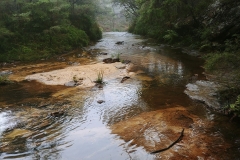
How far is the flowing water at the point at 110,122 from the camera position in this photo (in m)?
5.80

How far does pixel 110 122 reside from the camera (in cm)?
747

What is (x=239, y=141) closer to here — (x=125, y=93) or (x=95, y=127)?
(x=95, y=127)

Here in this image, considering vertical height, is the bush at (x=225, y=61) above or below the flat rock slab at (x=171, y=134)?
above

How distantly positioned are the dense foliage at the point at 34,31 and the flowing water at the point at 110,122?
20.4ft

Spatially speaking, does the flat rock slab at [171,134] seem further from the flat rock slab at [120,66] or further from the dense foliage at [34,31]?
the dense foliage at [34,31]

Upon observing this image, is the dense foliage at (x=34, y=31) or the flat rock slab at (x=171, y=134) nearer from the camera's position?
the flat rock slab at (x=171, y=134)

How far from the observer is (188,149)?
575 cm

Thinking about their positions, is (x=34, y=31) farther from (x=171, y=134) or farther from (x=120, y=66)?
(x=171, y=134)

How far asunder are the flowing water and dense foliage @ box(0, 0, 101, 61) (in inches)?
244

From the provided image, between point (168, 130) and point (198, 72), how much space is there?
6797 mm

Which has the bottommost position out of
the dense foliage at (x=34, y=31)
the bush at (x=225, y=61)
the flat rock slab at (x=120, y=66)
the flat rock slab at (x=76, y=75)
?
the flat rock slab at (x=76, y=75)

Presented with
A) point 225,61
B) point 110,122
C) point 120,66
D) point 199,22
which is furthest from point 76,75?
point 199,22

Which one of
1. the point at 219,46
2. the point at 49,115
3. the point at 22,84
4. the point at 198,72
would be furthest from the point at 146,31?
the point at 49,115

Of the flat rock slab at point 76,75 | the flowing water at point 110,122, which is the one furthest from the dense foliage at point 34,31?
the flowing water at point 110,122
